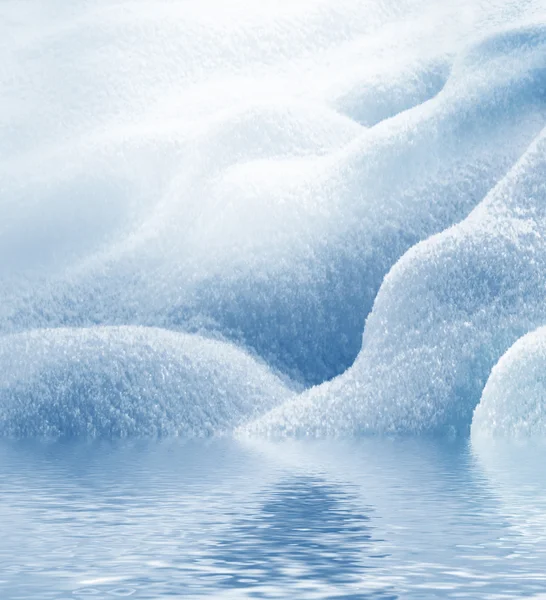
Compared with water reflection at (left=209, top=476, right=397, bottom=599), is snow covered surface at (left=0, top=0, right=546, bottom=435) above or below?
above

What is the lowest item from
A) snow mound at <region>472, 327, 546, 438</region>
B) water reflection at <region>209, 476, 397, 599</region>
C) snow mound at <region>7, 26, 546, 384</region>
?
water reflection at <region>209, 476, 397, 599</region>

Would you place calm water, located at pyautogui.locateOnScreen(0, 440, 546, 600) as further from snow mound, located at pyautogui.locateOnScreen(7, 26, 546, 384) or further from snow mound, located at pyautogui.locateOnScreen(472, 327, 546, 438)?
snow mound, located at pyautogui.locateOnScreen(7, 26, 546, 384)

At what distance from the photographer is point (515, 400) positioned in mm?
51625

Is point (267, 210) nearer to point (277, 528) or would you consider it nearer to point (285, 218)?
point (285, 218)

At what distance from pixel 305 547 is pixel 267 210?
57.5 m

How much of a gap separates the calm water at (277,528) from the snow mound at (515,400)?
9.83 meters

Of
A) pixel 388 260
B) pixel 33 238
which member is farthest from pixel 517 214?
pixel 33 238

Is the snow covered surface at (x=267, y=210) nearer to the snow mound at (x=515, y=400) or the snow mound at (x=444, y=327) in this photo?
the snow mound at (x=444, y=327)

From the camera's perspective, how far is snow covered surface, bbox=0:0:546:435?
62250mm

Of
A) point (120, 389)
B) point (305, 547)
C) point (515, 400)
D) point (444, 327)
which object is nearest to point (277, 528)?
point (305, 547)

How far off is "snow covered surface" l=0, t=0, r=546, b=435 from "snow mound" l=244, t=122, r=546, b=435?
0.11 metres

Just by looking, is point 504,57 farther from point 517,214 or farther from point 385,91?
point 517,214

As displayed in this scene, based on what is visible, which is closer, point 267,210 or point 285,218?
point 285,218

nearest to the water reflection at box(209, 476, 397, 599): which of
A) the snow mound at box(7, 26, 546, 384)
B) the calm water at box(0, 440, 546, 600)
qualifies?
the calm water at box(0, 440, 546, 600)
